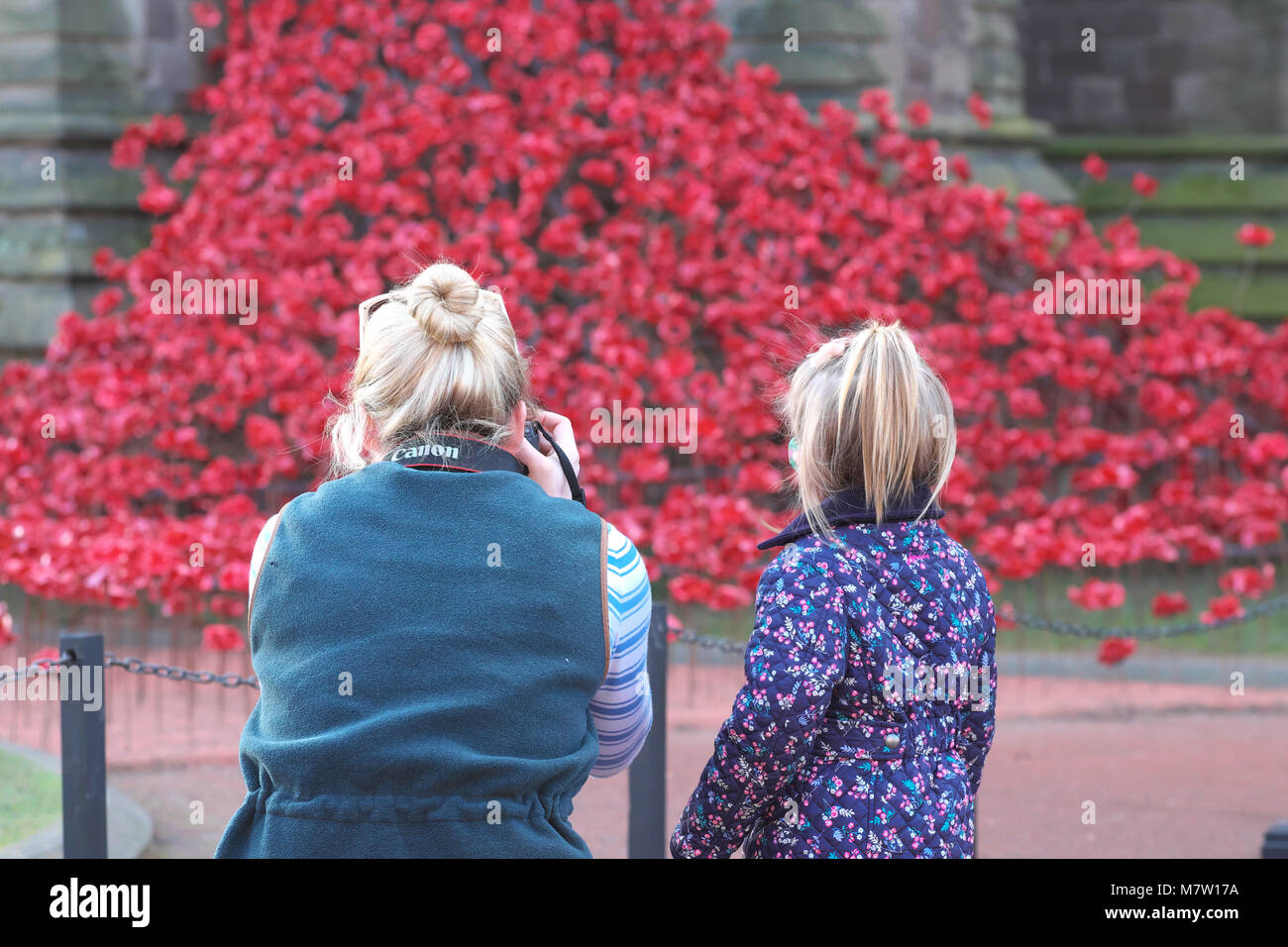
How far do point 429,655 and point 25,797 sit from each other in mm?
3453

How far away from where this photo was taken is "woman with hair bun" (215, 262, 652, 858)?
64.6 inches

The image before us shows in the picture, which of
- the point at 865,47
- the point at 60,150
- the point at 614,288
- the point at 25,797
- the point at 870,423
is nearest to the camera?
the point at 870,423

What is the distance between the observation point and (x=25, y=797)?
14.9ft

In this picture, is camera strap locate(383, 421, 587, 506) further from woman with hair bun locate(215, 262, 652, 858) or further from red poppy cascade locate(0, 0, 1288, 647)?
red poppy cascade locate(0, 0, 1288, 647)

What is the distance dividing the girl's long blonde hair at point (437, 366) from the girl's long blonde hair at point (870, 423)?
0.49 meters

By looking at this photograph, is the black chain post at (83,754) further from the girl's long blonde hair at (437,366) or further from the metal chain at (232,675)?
the girl's long blonde hair at (437,366)

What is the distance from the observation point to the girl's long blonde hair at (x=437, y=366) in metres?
1.78

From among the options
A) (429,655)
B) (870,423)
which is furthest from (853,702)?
(429,655)

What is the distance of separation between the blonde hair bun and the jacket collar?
57 cm

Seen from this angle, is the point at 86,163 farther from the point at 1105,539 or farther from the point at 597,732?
the point at 597,732

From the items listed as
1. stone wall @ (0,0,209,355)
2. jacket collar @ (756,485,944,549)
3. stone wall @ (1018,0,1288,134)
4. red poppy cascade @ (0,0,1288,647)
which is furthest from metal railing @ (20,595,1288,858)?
stone wall @ (1018,0,1288,134)

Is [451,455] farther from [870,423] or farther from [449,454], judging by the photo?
[870,423]

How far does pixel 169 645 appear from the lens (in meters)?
6.76

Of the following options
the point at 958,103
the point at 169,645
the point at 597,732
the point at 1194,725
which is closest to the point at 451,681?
the point at 597,732
